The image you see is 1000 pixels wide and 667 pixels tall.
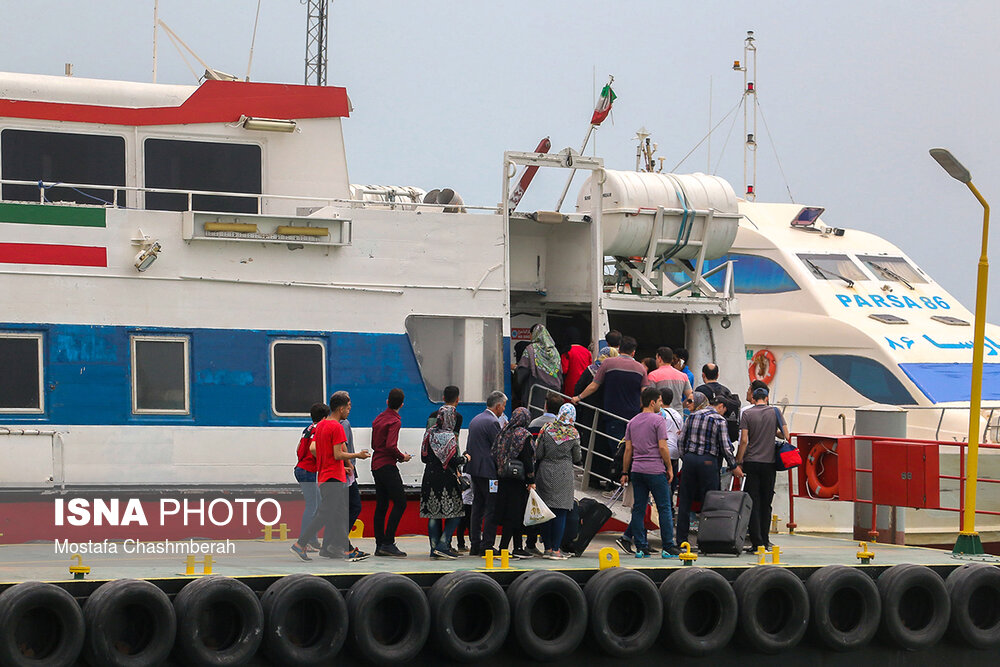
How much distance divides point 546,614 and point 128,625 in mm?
3445

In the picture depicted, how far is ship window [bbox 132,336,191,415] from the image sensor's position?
527 inches

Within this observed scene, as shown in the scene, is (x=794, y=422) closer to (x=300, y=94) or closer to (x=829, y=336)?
(x=829, y=336)

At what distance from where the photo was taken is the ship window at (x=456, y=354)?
1449 cm

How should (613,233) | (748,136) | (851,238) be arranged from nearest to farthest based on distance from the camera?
(613,233)
(851,238)
(748,136)

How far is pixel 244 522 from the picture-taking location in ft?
43.5

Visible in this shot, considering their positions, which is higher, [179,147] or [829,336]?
[179,147]

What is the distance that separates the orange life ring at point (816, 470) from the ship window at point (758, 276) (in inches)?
342

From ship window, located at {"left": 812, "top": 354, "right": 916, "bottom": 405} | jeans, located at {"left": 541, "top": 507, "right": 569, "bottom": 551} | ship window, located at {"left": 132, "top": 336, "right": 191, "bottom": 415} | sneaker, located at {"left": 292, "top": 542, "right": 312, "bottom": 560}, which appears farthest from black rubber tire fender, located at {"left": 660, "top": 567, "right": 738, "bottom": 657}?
ship window, located at {"left": 812, "top": 354, "right": 916, "bottom": 405}

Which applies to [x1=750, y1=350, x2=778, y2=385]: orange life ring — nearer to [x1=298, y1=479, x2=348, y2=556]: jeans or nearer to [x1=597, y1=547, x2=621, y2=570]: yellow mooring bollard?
[x1=597, y1=547, x2=621, y2=570]: yellow mooring bollard

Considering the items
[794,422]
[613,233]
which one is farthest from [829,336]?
[613,233]

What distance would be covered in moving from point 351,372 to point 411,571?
363 cm

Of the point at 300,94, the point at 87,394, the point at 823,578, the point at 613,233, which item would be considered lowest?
the point at 823,578

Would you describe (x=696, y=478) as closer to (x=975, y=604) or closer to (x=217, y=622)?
(x=975, y=604)

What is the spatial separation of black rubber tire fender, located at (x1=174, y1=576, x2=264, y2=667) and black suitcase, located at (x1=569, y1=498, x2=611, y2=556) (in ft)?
11.4
